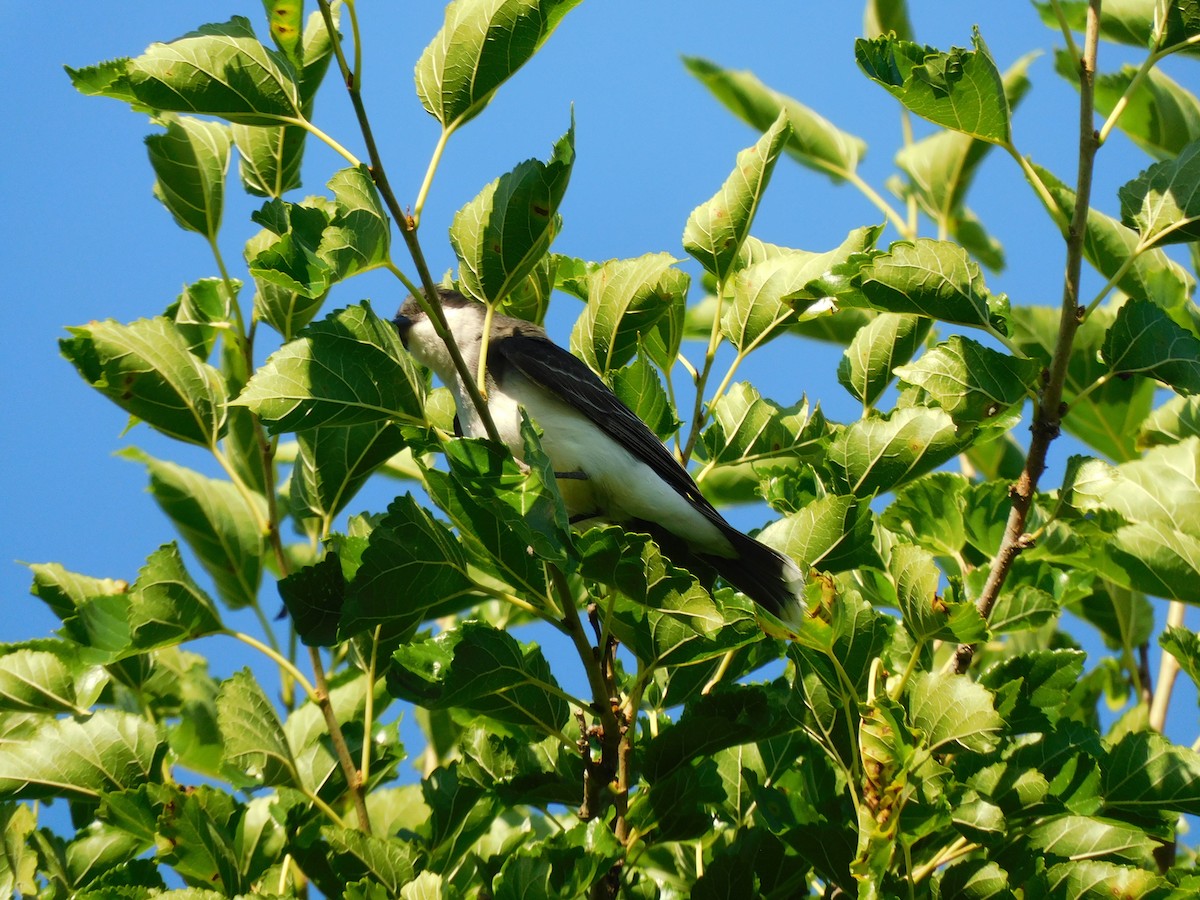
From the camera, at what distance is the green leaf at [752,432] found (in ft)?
9.83

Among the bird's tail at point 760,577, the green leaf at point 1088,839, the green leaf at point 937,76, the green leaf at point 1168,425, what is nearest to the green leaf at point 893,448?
the bird's tail at point 760,577

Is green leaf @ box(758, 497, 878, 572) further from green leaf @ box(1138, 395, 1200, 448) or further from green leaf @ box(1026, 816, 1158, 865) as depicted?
green leaf @ box(1138, 395, 1200, 448)

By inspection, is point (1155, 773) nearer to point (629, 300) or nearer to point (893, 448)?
point (893, 448)

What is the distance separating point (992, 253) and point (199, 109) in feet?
11.3

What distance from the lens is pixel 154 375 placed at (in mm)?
2789

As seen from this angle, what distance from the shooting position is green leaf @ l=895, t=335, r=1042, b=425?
2.48 m

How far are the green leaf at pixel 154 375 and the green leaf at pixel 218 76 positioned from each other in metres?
0.86

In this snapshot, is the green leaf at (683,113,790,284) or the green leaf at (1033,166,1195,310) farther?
the green leaf at (1033,166,1195,310)

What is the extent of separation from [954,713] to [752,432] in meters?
1.00

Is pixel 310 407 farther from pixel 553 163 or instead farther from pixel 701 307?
pixel 701 307

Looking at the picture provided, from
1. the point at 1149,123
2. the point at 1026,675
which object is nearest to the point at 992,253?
the point at 1149,123

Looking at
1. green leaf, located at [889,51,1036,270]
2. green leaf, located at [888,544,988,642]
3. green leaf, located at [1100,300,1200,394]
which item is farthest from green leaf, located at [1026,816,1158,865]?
green leaf, located at [889,51,1036,270]

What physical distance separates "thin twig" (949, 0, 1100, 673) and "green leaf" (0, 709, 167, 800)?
172 cm

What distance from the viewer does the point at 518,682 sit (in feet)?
7.67
